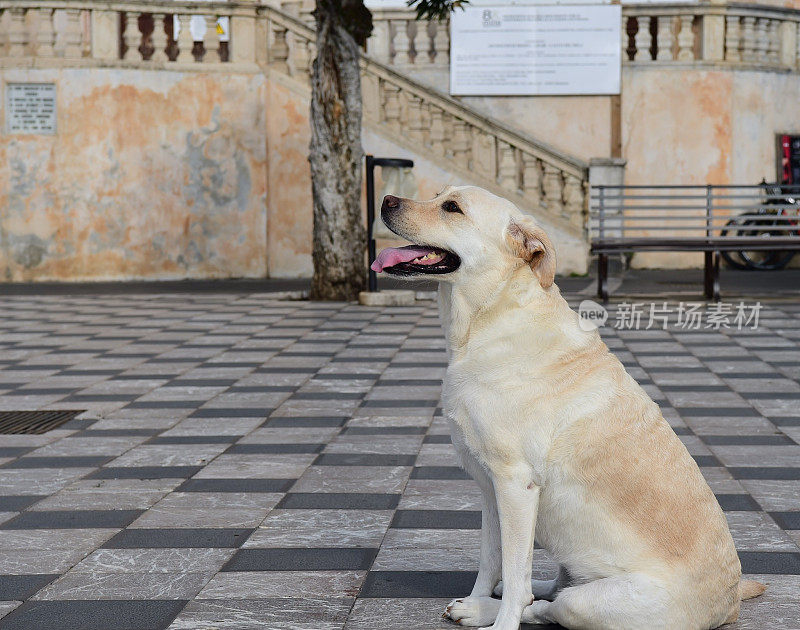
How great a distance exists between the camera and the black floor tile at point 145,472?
5.61 meters

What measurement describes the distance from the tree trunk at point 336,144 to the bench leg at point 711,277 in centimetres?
404

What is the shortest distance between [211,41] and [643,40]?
7169mm

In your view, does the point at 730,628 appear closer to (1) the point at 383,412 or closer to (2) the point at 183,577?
(2) the point at 183,577

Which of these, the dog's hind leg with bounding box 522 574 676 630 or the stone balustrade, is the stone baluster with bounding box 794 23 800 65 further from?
the dog's hind leg with bounding box 522 574 676 630

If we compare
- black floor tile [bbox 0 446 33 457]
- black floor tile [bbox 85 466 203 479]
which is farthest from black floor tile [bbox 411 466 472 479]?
black floor tile [bbox 0 446 33 457]

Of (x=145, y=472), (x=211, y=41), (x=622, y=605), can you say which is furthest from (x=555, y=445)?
(x=211, y=41)

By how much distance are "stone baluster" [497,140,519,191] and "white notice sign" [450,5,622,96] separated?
8.95ft

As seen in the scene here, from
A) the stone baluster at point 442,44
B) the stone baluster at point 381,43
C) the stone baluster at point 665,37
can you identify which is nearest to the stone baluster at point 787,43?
the stone baluster at point 665,37

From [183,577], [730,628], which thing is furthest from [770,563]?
[183,577]

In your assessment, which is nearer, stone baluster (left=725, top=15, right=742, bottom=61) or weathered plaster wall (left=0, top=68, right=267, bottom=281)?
weathered plaster wall (left=0, top=68, right=267, bottom=281)

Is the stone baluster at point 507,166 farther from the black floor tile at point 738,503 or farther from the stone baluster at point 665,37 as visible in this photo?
the black floor tile at point 738,503

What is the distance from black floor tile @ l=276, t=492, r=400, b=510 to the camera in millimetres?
5008

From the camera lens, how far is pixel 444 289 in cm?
343

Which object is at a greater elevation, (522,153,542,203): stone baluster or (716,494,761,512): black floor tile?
(522,153,542,203): stone baluster
